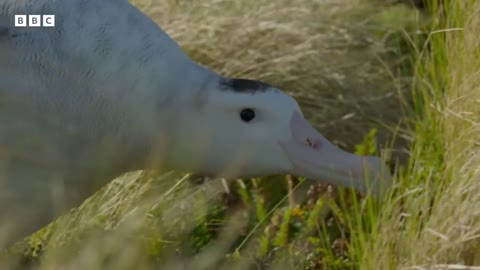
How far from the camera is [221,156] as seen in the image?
2674 millimetres

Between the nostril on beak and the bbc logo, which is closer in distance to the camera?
the bbc logo

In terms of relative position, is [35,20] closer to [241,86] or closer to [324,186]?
[241,86]

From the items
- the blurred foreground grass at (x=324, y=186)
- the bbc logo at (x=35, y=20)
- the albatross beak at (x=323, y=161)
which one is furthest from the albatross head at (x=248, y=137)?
the bbc logo at (x=35, y=20)

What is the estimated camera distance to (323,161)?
2768 mm

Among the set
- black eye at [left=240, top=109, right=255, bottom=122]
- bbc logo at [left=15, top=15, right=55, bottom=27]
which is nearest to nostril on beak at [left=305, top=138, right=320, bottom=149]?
black eye at [left=240, top=109, right=255, bottom=122]

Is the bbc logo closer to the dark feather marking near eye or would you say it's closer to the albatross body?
the albatross body

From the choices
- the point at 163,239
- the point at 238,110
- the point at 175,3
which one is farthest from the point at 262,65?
the point at 238,110

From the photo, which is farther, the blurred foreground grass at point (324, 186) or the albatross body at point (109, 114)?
the blurred foreground grass at point (324, 186)

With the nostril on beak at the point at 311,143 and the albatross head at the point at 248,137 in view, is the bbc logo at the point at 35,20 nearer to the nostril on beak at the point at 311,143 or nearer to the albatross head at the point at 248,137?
the albatross head at the point at 248,137

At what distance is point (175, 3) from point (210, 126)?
1469 millimetres

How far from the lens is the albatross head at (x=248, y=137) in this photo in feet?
8.69

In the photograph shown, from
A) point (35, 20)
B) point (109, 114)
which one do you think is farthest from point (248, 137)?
point (35, 20)

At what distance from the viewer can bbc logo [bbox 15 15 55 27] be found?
2.55 m

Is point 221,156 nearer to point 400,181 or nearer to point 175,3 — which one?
point 400,181
